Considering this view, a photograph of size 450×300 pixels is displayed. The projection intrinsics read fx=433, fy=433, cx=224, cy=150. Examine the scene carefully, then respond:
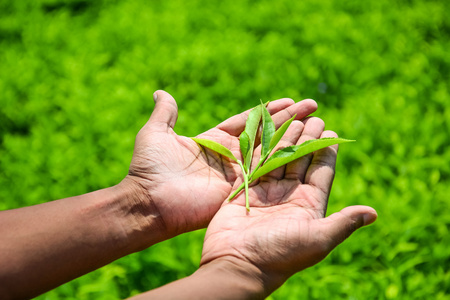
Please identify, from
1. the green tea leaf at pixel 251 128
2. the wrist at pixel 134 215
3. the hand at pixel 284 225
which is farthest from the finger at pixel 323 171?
the wrist at pixel 134 215

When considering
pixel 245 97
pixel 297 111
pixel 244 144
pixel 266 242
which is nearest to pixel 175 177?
pixel 244 144

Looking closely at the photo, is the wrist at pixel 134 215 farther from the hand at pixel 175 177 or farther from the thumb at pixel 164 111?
the thumb at pixel 164 111

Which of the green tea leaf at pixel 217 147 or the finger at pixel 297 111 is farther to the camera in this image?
the finger at pixel 297 111

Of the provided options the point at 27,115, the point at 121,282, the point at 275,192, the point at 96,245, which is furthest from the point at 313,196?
the point at 27,115

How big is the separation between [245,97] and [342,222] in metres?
1.96

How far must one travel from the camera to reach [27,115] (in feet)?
11.0

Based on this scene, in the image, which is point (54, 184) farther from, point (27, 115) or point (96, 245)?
point (96, 245)

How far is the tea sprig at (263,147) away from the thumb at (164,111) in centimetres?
19

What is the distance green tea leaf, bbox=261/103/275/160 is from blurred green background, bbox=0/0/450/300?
80cm

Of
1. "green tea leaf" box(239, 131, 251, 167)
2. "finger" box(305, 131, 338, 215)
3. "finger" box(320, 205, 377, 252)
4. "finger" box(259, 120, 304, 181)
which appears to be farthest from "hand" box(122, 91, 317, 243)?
"finger" box(320, 205, 377, 252)

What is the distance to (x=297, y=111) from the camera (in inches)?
86.7

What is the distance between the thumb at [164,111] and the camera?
210 centimetres

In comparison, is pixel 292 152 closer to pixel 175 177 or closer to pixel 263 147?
pixel 263 147

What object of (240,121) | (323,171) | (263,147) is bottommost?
(323,171)
